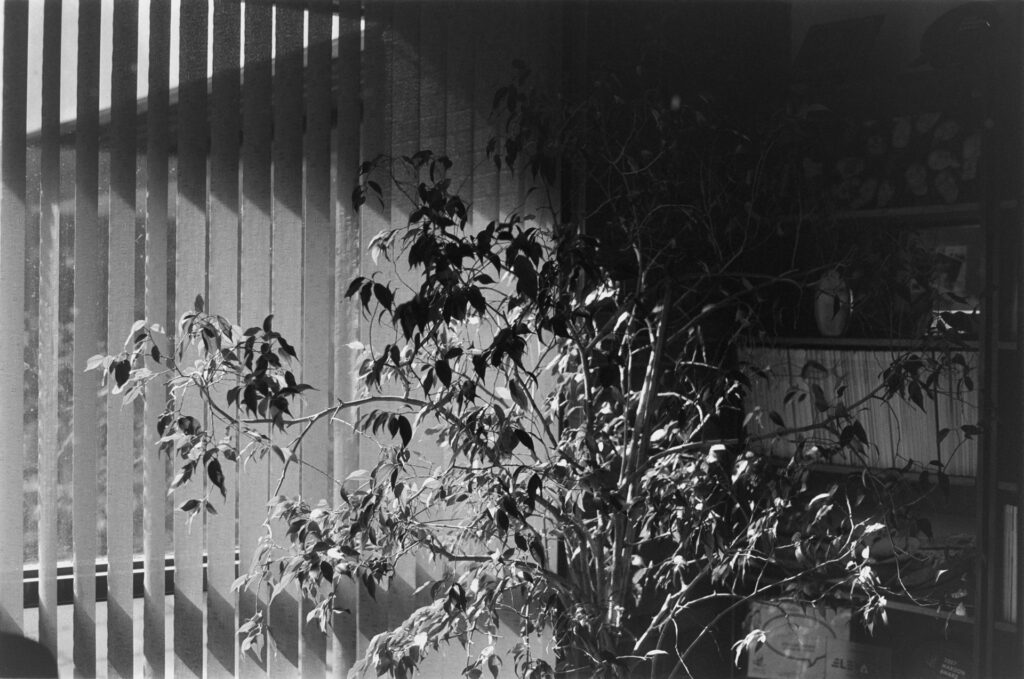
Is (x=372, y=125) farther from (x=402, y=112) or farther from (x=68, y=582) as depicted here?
(x=68, y=582)

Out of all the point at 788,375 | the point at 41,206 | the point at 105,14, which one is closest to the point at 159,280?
the point at 41,206

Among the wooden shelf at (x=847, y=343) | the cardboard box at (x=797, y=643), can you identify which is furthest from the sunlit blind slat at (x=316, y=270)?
the cardboard box at (x=797, y=643)

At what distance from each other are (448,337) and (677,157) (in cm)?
66

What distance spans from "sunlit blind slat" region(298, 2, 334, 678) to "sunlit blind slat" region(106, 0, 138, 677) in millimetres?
366

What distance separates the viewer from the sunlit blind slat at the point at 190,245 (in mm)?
1986

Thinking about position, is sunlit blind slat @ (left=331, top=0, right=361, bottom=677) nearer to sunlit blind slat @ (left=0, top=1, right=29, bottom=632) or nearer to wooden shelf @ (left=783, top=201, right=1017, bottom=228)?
sunlit blind slat @ (left=0, top=1, right=29, bottom=632)

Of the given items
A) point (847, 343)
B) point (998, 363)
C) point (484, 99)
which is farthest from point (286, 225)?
point (998, 363)

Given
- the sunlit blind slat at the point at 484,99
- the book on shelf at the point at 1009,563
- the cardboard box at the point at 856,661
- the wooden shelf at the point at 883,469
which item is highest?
the sunlit blind slat at the point at 484,99

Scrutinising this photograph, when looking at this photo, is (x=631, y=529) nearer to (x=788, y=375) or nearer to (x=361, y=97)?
(x=788, y=375)

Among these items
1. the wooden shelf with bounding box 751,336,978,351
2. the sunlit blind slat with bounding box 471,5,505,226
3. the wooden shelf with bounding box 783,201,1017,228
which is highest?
the sunlit blind slat with bounding box 471,5,505,226

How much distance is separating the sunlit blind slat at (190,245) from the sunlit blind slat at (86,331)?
0.53 ft

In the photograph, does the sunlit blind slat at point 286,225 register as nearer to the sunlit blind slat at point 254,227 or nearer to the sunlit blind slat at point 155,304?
the sunlit blind slat at point 254,227

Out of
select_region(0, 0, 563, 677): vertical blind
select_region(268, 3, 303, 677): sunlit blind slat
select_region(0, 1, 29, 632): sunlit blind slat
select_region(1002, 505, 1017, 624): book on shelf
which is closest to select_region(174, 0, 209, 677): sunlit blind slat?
select_region(0, 0, 563, 677): vertical blind

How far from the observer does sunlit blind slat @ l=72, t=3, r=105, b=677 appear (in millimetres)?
1886
